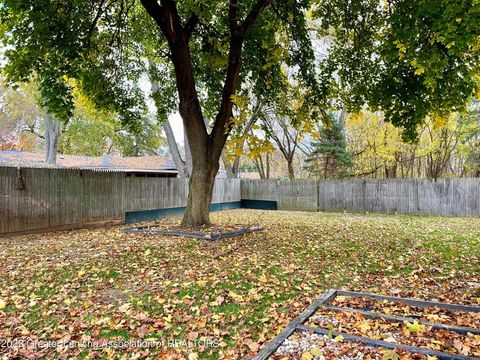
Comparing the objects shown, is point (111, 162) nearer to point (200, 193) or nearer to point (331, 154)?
point (331, 154)

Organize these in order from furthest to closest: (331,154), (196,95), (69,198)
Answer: (331,154), (69,198), (196,95)

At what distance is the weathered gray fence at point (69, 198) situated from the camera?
8578 millimetres

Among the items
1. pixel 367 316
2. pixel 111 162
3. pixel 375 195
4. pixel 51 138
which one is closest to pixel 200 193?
pixel 367 316

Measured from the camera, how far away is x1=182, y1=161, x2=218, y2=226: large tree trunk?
8.27m

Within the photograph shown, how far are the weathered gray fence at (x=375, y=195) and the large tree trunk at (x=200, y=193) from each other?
31.5 feet

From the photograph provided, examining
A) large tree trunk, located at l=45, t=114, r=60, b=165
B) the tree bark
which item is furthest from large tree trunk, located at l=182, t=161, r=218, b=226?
large tree trunk, located at l=45, t=114, r=60, b=165

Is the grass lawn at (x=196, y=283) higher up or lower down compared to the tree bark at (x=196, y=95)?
lower down

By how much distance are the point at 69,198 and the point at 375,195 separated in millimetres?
12672

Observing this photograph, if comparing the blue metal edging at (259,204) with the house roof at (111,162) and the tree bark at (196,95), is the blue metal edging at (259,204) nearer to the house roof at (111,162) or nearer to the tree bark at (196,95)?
the house roof at (111,162)

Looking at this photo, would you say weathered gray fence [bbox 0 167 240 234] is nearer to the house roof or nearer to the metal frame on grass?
the house roof

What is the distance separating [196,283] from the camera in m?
4.50

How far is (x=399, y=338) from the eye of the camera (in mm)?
2777

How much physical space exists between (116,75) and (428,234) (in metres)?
10.1

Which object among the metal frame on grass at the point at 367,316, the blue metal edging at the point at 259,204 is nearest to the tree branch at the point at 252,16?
the metal frame on grass at the point at 367,316
